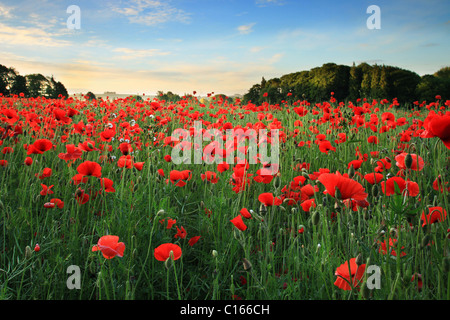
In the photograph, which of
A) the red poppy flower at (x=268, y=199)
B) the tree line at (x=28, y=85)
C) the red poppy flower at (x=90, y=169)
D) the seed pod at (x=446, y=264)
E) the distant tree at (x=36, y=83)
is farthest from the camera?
the distant tree at (x=36, y=83)

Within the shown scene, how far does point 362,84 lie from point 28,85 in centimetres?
2122

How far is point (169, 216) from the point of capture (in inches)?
80.7

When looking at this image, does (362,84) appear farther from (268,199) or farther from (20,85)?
(20,85)

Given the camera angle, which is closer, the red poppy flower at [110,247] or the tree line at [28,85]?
the red poppy flower at [110,247]

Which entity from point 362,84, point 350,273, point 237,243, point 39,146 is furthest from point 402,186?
point 362,84

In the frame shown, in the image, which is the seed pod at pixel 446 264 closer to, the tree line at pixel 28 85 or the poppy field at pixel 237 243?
the poppy field at pixel 237 243

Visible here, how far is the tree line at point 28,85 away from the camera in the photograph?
762 inches

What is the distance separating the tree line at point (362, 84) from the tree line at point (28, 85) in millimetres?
13825

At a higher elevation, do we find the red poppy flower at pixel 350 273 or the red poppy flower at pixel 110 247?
the red poppy flower at pixel 110 247

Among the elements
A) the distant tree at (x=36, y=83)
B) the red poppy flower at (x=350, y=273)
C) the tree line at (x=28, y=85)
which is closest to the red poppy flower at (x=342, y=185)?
the red poppy flower at (x=350, y=273)

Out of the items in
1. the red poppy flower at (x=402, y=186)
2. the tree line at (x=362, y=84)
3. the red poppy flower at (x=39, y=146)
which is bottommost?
the red poppy flower at (x=402, y=186)

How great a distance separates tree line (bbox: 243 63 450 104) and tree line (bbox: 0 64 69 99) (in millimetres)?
13825
